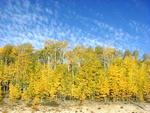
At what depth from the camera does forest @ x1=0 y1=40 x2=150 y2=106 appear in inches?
1419

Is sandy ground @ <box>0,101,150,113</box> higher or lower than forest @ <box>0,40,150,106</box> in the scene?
lower

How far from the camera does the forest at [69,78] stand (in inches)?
1419

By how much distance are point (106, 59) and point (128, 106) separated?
57.1 feet

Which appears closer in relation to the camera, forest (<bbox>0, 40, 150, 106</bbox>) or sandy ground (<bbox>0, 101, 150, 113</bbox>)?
sandy ground (<bbox>0, 101, 150, 113</bbox>)

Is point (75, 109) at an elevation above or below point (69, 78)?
below

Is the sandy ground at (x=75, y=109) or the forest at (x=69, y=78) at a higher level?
the forest at (x=69, y=78)

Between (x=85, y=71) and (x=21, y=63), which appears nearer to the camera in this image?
(x=85, y=71)

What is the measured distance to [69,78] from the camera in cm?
3953

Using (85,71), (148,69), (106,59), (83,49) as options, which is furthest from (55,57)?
(148,69)

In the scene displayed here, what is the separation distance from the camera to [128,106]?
3625cm

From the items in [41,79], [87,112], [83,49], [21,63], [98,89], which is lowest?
[87,112]

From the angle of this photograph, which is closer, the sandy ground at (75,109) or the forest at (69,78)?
the sandy ground at (75,109)

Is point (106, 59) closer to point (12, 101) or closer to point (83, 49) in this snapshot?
point (83, 49)

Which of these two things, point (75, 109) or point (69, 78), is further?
point (69, 78)
